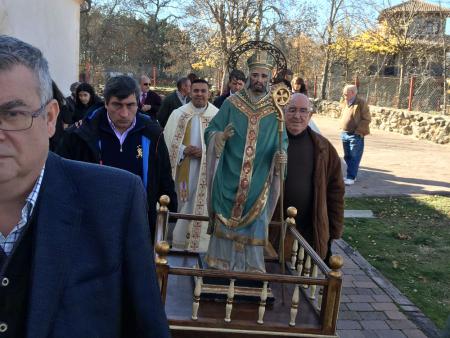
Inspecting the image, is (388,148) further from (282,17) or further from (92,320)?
(92,320)

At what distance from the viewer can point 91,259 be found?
1239mm

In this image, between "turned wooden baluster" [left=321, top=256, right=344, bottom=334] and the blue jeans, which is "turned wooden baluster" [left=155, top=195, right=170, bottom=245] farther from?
the blue jeans

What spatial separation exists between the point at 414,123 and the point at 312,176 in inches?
645

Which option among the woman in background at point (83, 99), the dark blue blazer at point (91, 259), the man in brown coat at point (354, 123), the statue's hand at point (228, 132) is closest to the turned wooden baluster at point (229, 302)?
the statue's hand at point (228, 132)

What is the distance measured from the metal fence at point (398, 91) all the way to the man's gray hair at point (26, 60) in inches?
792

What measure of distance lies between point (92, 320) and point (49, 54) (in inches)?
466

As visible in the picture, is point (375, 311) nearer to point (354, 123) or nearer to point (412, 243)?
point (412, 243)

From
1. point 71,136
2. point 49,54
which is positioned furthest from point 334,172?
point 49,54

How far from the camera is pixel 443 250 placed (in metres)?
6.39

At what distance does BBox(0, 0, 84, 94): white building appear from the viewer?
8.74m

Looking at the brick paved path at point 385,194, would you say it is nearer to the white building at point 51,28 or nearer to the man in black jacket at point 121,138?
the man in black jacket at point 121,138

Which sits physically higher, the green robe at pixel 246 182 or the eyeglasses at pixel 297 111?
the eyeglasses at pixel 297 111

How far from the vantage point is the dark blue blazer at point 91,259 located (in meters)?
1.18

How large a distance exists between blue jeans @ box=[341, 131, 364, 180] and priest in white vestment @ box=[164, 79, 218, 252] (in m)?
4.53
